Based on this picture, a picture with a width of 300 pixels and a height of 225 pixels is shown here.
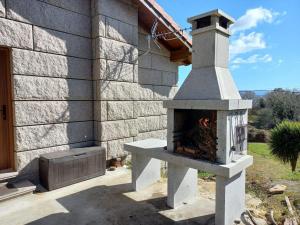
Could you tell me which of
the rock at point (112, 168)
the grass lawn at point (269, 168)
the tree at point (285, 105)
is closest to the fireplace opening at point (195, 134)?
the rock at point (112, 168)

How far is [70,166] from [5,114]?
4.57 ft

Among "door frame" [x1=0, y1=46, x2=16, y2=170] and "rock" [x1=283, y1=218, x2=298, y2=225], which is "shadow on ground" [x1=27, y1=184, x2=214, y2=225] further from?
"door frame" [x1=0, y1=46, x2=16, y2=170]

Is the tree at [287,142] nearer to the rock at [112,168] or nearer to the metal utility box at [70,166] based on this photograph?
Answer: the rock at [112,168]

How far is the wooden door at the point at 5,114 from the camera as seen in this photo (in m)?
3.66

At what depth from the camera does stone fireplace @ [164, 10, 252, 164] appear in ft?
8.66

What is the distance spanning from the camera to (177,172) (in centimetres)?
318

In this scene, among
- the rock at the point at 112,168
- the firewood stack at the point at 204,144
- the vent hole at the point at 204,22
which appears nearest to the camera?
the firewood stack at the point at 204,144

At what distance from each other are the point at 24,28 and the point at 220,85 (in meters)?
3.27

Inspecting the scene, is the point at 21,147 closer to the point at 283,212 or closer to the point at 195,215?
the point at 195,215

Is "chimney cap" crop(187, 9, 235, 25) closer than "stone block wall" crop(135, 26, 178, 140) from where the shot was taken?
Yes

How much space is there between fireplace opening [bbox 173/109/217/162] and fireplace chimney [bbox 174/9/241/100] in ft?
0.99

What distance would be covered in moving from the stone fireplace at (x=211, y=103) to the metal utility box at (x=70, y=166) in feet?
5.95

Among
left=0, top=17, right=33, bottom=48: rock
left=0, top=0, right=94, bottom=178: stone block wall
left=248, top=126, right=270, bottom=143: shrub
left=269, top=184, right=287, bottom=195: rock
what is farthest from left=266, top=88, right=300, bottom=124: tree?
left=0, top=17, right=33, bottom=48: rock

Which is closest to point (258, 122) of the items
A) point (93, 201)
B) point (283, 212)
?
point (283, 212)
